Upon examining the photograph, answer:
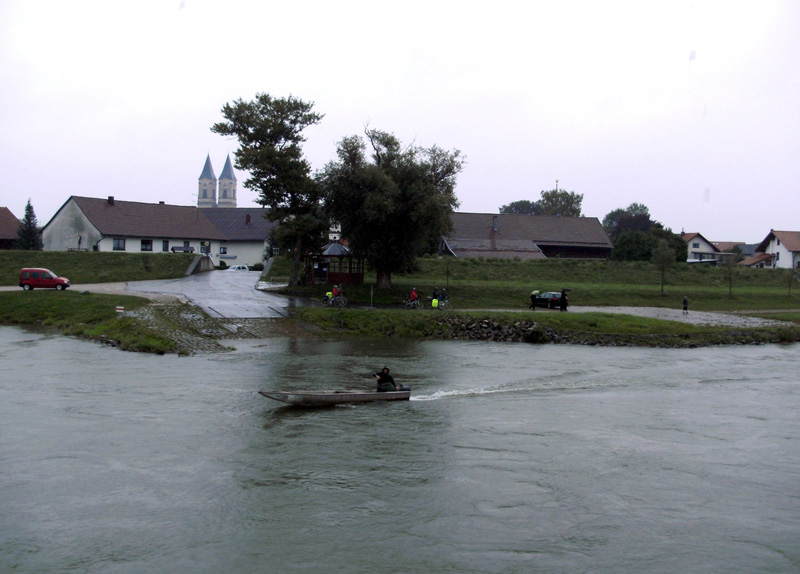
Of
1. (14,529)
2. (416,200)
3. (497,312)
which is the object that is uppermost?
(416,200)

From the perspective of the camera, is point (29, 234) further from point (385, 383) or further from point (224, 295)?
point (385, 383)

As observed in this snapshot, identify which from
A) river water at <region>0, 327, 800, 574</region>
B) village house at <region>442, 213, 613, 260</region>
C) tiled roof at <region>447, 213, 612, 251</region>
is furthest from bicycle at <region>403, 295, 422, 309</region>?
tiled roof at <region>447, 213, 612, 251</region>

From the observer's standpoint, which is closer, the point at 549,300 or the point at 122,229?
the point at 549,300

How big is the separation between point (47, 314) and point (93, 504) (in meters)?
32.3

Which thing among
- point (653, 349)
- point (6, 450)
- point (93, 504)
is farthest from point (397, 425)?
point (653, 349)

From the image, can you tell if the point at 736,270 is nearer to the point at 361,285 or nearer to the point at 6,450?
the point at 361,285

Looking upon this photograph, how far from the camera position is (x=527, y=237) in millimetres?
93250

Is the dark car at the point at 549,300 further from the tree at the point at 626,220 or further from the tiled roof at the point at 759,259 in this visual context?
the tree at the point at 626,220

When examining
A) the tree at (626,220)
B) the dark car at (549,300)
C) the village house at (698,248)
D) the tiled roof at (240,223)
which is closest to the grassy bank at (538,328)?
the dark car at (549,300)

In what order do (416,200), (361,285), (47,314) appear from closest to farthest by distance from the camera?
1. (47,314)
2. (416,200)
3. (361,285)

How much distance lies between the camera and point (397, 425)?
2078 cm

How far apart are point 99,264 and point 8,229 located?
29.0m

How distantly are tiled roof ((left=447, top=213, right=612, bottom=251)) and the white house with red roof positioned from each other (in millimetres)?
28019

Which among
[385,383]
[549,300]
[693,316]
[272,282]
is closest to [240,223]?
[272,282]
